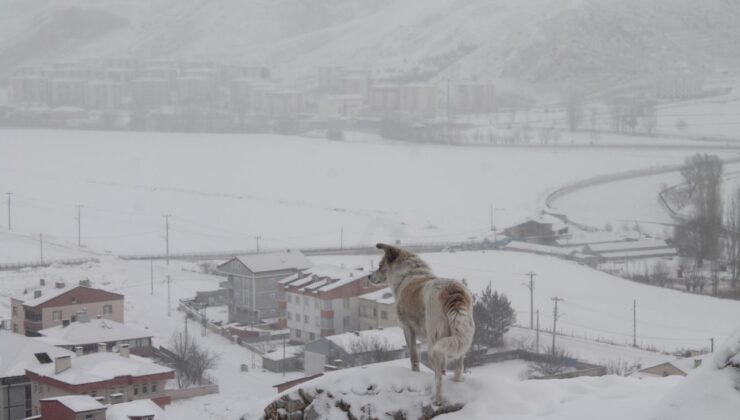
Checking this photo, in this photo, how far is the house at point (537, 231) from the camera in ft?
39.9

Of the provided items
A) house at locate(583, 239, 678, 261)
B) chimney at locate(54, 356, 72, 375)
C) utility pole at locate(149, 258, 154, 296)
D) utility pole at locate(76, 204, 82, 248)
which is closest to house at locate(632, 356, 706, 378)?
chimney at locate(54, 356, 72, 375)

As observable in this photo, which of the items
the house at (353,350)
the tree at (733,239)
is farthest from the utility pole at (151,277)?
the tree at (733,239)

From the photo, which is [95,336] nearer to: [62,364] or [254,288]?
[62,364]

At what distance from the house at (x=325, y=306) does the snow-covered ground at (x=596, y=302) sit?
1074 mm

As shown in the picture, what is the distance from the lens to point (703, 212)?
40.0ft

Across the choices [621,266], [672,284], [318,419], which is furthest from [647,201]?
[318,419]

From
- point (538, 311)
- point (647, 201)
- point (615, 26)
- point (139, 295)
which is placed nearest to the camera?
point (538, 311)

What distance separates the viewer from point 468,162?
64.3 ft

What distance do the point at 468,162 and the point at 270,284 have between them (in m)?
11.5

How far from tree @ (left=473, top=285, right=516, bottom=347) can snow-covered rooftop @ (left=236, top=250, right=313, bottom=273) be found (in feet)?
7.06

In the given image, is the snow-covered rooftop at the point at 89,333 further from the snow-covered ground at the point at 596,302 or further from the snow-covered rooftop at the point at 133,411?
the snow-covered ground at the point at 596,302

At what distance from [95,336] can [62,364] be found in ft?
4.22

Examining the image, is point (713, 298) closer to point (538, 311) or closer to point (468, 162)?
point (538, 311)

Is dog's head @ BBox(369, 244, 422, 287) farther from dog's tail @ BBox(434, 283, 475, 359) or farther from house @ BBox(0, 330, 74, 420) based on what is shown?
house @ BBox(0, 330, 74, 420)
